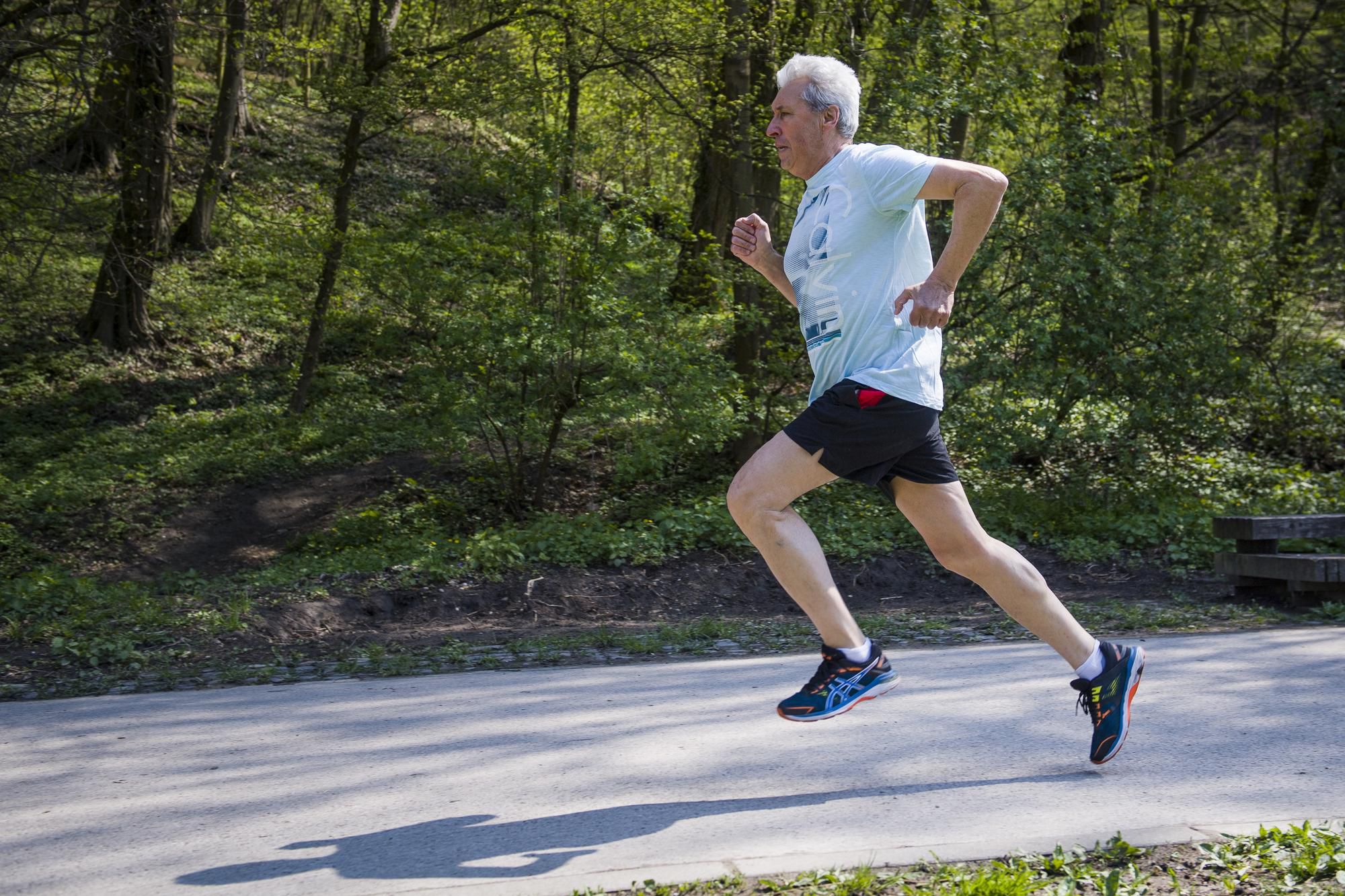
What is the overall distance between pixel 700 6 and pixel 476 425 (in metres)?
5.05

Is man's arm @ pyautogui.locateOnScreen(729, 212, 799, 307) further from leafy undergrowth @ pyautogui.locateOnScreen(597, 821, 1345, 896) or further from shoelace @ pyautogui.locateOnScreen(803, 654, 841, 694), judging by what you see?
leafy undergrowth @ pyautogui.locateOnScreen(597, 821, 1345, 896)

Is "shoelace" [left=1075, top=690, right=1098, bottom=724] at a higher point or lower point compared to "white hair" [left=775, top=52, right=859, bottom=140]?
lower

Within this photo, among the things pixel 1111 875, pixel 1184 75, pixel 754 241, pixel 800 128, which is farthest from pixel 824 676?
pixel 1184 75

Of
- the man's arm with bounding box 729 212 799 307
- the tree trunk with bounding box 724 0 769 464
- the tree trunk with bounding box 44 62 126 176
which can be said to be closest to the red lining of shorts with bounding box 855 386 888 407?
the man's arm with bounding box 729 212 799 307

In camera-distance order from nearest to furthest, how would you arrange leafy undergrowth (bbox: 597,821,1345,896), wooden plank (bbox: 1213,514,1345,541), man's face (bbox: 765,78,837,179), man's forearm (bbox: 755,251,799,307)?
leafy undergrowth (bbox: 597,821,1345,896), man's face (bbox: 765,78,837,179), man's forearm (bbox: 755,251,799,307), wooden plank (bbox: 1213,514,1345,541)

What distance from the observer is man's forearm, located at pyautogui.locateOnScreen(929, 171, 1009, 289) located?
11.4 feet

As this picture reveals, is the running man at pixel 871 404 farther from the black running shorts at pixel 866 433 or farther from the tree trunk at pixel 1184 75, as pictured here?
the tree trunk at pixel 1184 75

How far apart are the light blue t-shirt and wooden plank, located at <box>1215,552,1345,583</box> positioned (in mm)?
4687

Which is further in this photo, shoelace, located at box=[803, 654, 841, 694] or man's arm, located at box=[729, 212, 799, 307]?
man's arm, located at box=[729, 212, 799, 307]

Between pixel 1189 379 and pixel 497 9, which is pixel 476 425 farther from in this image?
pixel 1189 379

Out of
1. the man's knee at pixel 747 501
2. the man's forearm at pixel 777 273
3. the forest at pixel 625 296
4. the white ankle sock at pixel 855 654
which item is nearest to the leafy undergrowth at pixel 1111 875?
the white ankle sock at pixel 855 654

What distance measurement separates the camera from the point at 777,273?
13.4 ft

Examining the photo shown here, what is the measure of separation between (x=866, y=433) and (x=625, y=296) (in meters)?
7.58

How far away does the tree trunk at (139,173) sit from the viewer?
442 inches
